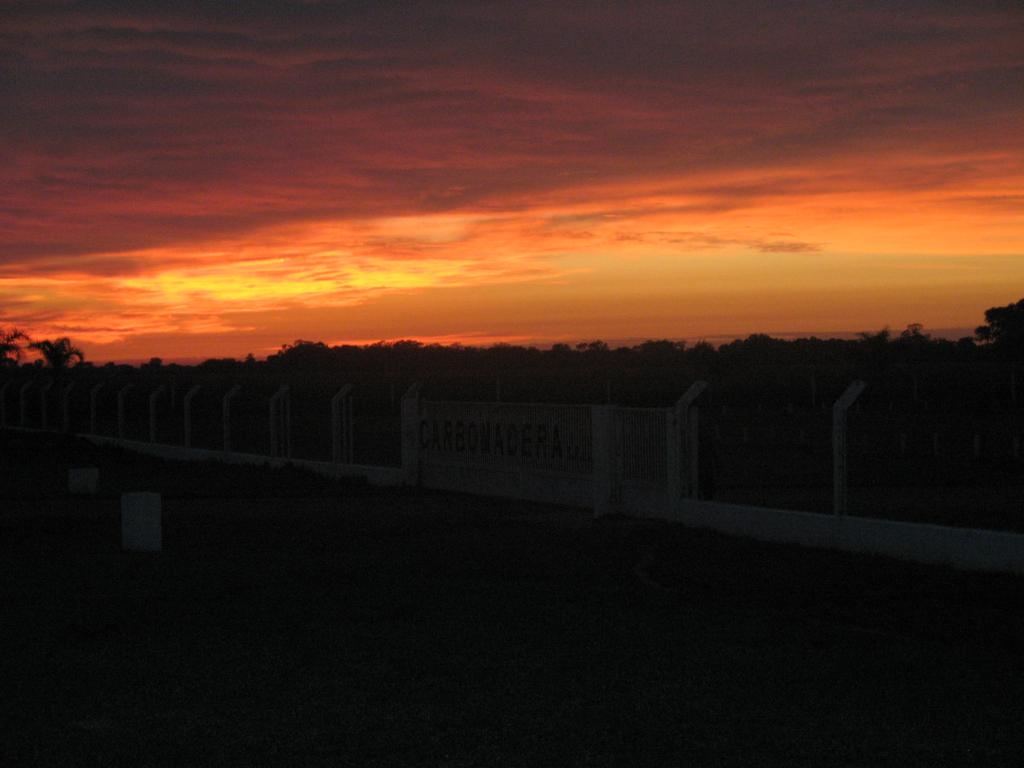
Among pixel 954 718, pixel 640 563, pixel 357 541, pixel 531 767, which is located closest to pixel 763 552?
pixel 640 563

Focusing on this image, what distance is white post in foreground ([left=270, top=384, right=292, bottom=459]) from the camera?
95.2 ft

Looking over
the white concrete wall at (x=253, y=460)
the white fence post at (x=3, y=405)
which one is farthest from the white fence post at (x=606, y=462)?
the white fence post at (x=3, y=405)

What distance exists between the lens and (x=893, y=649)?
889cm

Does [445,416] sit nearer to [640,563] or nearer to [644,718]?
[640,563]

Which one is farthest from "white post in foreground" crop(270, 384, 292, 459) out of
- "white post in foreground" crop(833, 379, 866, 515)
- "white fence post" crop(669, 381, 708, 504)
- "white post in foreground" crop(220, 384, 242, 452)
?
"white post in foreground" crop(833, 379, 866, 515)

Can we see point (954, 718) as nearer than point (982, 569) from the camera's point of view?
Yes

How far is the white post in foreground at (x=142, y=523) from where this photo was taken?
14.7 m

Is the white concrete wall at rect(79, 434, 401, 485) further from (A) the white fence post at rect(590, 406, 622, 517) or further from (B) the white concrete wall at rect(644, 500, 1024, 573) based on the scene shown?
(B) the white concrete wall at rect(644, 500, 1024, 573)

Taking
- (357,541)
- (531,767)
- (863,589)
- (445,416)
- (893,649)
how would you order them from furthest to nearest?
(445,416) < (357,541) < (863,589) < (893,649) < (531,767)

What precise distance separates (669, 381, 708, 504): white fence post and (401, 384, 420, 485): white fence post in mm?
8909

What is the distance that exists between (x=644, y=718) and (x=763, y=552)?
25.2ft

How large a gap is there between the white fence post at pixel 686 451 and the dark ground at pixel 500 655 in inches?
76.0

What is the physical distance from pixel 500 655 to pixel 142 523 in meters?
7.19

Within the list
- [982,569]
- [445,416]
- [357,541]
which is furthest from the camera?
[445,416]
